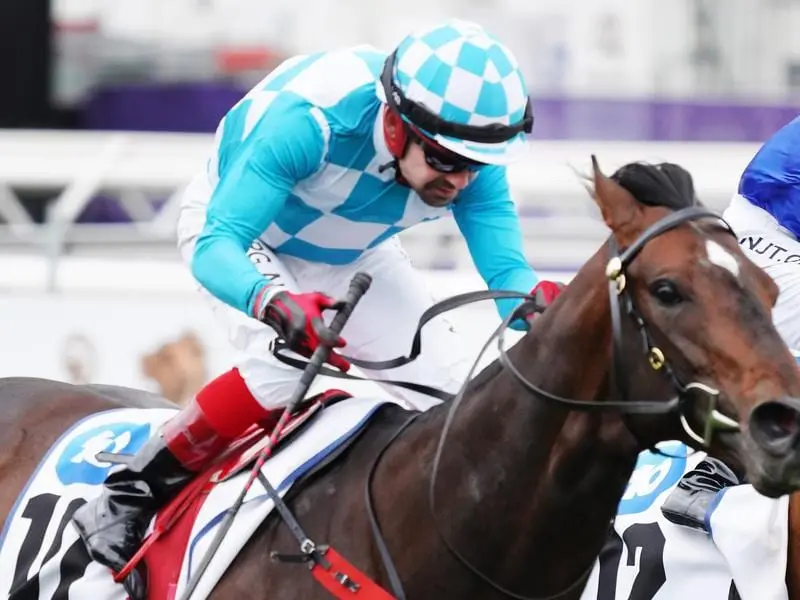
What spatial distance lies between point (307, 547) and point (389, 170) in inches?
35.6

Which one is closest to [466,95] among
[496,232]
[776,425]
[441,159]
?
[441,159]

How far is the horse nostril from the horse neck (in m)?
0.35

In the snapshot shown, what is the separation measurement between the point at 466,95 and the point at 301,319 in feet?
1.98

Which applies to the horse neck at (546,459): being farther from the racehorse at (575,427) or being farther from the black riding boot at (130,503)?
the black riding boot at (130,503)

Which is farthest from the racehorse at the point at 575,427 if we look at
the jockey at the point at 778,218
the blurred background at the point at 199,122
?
the blurred background at the point at 199,122

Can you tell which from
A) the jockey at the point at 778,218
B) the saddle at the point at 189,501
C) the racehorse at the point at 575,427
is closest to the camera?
the racehorse at the point at 575,427

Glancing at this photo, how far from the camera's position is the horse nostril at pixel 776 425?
9.05 feet

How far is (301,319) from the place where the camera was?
3.37m

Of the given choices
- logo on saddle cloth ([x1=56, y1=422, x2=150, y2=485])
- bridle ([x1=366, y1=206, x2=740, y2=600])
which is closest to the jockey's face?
bridle ([x1=366, y1=206, x2=740, y2=600])

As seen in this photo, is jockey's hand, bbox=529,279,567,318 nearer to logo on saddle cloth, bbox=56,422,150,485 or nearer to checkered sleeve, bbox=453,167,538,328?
checkered sleeve, bbox=453,167,538,328

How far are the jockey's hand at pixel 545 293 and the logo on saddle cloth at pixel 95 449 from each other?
1197mm

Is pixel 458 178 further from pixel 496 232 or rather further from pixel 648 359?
pixel 648 359

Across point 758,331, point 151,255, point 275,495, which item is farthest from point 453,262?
point 758,331

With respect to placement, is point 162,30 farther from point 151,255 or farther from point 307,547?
point 307,547
